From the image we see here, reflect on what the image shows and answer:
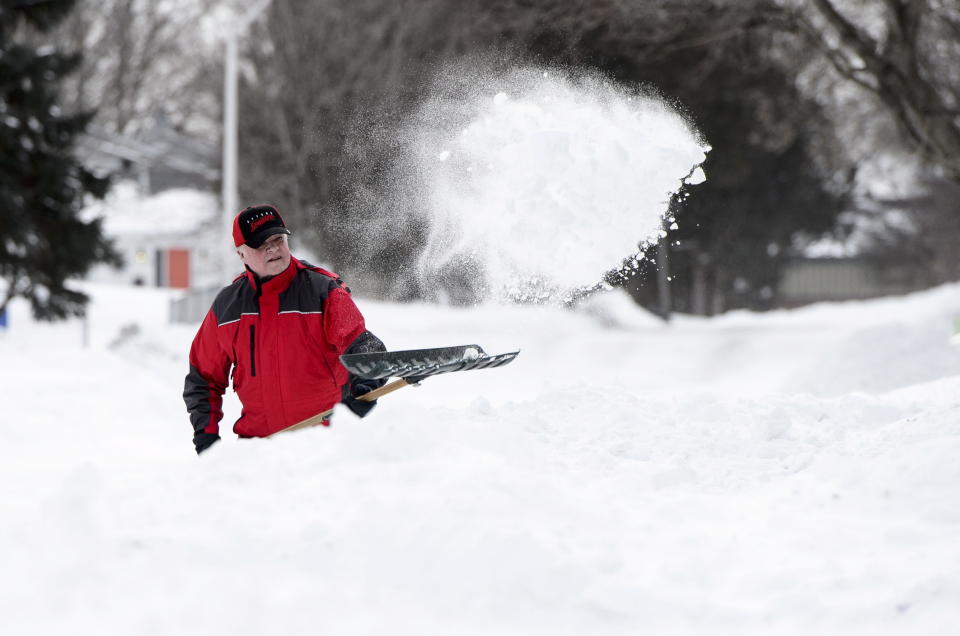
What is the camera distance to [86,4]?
Answer: 1283 inches

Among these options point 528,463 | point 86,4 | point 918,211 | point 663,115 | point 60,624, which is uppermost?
point 86,4

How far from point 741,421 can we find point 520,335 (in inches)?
594

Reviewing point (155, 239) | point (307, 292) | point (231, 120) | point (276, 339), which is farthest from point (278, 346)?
point (155, 239)

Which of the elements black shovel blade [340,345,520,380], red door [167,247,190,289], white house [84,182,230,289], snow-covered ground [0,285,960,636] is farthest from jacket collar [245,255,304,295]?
red door [167,247,190,289]

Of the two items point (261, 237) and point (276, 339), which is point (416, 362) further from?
point (261, 237)

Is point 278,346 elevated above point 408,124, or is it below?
below

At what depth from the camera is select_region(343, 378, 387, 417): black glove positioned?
403cm

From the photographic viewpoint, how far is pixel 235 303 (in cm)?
402

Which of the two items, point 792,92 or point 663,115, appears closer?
point 663,115

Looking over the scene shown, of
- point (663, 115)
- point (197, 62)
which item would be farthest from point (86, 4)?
point (663, 115)

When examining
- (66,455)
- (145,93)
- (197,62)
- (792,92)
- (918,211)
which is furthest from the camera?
(145,93)

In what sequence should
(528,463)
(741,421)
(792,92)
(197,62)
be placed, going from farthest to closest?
(197,62) → (792,92) → (741,421) → (528,463)

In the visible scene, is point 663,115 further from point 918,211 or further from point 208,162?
point 918,211

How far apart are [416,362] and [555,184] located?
1.71 m
